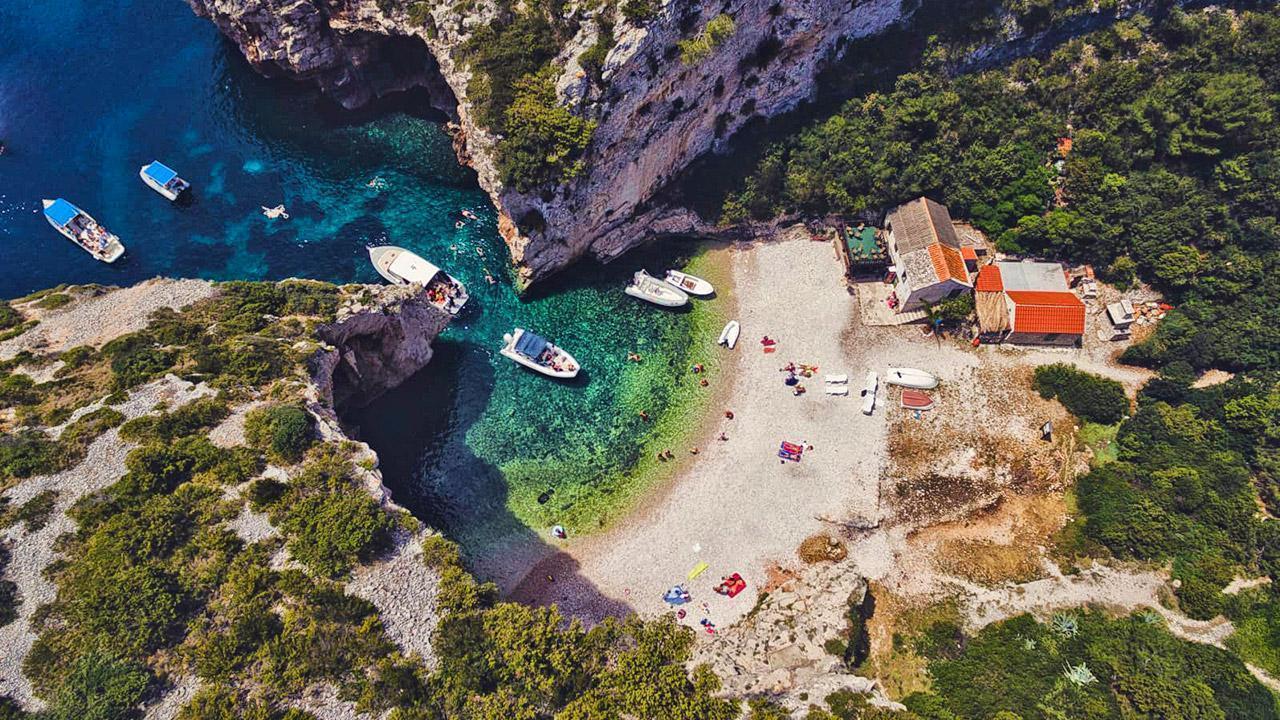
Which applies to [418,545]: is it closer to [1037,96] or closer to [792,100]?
[792,100]

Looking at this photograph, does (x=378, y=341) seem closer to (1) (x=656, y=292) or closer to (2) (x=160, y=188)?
(1) (x=656, y=292)

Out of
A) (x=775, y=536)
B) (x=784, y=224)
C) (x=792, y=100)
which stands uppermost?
(x=792, y=100)

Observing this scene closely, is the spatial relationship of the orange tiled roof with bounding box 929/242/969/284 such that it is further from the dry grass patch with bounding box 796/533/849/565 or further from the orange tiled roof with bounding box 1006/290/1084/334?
the dry grass patch with bounding box 796/533/849/565

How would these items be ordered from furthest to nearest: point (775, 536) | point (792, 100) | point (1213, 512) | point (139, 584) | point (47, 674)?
1. point (792, 100)
2. point (775, 536)
3. point (1213, 512)
4. point (139, 584)
5. point (47, 674)

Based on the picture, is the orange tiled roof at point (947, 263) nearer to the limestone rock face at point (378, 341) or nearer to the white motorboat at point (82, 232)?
the limestone rock face at point (378, 341)

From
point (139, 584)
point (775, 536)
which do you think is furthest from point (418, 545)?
point (775, 536)

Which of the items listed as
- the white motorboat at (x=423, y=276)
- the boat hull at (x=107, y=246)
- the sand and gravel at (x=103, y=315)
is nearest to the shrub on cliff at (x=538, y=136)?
the white motorboat at (x=423, y=276)
